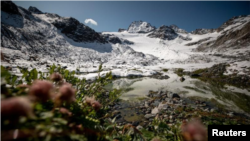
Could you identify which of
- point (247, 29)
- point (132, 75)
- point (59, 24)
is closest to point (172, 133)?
point (132, 75)

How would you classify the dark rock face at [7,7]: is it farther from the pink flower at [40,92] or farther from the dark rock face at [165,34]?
the dark rock face at [165,34]

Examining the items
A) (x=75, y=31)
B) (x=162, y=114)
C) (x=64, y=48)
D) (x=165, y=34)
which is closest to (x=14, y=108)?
(x=162, y=114)

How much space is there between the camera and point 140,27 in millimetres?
173250

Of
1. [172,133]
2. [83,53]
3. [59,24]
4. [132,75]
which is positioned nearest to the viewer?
[172,133]

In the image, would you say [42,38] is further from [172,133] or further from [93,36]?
[172,133]

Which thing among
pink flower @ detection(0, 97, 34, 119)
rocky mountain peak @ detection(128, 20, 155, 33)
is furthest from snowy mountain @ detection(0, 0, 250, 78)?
rocky mountain peak @ detection(128, 20, 155, 33)

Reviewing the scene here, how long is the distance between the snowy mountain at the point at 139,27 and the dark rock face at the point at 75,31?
4770 inches

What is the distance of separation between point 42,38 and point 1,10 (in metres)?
10.0

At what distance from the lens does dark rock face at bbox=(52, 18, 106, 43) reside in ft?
148

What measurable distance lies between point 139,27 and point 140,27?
1.55 meters

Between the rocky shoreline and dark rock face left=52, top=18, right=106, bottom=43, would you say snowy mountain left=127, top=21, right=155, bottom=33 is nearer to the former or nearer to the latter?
dark rock face left=52, top=18, right=106, bottom=43

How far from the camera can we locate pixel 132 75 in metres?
22.3

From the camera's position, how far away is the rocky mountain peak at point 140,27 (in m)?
167

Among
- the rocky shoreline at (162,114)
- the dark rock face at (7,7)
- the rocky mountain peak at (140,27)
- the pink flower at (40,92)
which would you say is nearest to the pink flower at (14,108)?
the pink flower at (40,92)
